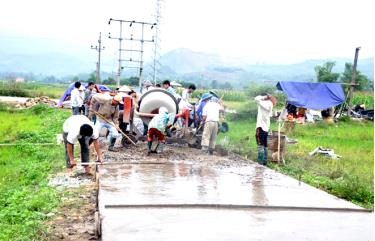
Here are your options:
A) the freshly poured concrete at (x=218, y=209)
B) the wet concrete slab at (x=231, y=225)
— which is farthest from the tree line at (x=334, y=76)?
the wet concrete slab at (x=231, y=225)

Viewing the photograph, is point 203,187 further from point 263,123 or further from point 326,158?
point 326,158

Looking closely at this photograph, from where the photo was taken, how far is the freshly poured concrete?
6.04 m

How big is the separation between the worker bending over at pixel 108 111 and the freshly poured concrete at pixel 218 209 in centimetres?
300

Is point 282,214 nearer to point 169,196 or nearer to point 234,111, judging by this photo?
point 169,196

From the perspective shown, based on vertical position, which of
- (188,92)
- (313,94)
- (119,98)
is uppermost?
(188,92)

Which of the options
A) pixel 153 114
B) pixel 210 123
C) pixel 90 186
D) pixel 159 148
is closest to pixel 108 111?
pixel 153 114

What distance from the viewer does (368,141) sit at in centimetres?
2028

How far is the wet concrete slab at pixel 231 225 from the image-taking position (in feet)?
19.1

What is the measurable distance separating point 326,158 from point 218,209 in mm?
8204

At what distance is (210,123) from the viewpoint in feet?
43.0

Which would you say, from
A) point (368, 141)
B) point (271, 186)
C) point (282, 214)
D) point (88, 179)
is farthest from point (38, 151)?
point (368, 141)

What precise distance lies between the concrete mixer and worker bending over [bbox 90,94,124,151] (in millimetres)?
250

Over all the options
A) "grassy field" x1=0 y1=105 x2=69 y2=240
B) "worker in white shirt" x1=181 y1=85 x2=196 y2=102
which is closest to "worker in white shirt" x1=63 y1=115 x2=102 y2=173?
"grassy field" x1=0 y1=105 x2=69 y2=240

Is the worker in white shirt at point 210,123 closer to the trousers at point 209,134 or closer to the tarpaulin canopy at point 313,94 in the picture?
the trousers at point 209,134
